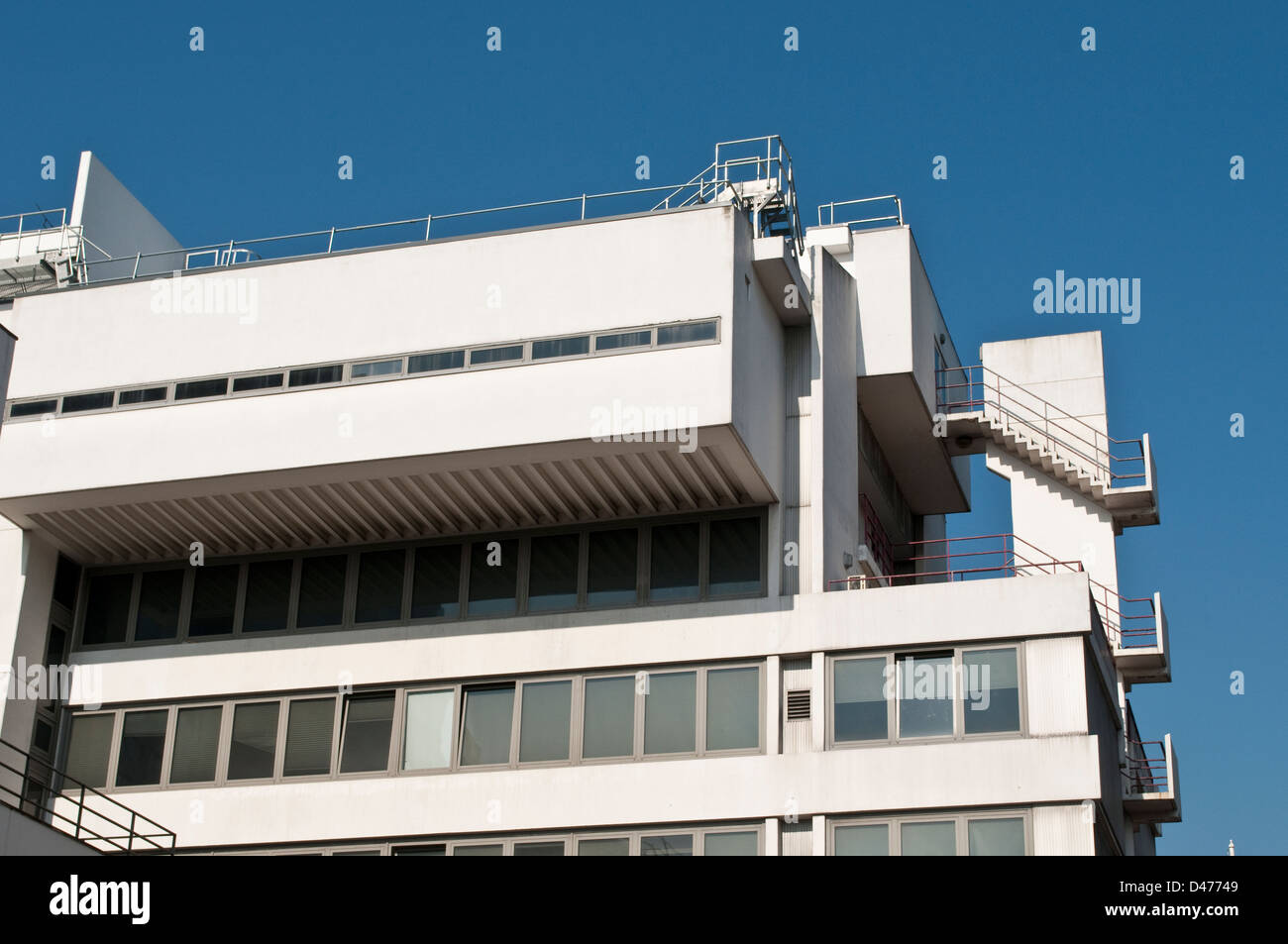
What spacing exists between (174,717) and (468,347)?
9397 millimetres

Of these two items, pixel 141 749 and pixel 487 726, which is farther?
pixel 141 749

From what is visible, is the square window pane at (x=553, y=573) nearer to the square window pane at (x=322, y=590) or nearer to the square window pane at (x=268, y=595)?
the square window pane at (x=322, y=590)

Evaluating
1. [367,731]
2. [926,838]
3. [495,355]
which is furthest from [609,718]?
[495,355]

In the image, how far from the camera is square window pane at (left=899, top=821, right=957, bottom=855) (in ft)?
89.6

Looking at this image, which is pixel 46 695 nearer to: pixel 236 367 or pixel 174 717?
pixel 174 717

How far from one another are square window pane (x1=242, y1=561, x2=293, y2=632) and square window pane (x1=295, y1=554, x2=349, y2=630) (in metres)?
0.33

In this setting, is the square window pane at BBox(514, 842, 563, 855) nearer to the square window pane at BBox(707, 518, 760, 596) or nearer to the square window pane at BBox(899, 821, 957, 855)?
the square window pane at BBox(707, 518, 760, 596)

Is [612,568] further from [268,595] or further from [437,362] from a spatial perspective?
[268,595]

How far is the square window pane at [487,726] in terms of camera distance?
3038 cm

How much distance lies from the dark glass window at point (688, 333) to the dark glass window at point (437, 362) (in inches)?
144

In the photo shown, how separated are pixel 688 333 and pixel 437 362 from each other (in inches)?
180

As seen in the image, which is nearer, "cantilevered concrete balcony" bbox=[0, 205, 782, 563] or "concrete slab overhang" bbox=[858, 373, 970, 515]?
"cantilevered concrete balcony" bbox=[0, 205, 782, 563]

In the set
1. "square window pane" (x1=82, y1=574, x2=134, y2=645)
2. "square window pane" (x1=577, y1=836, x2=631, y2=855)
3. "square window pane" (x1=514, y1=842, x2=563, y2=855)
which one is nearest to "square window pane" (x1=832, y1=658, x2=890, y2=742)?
"square window pane" (x1=577, y1=836, x2=631, y2=855)

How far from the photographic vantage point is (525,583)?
103 feet
